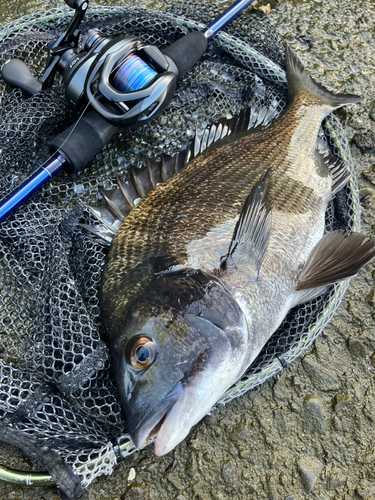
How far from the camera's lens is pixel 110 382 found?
200 centimetres

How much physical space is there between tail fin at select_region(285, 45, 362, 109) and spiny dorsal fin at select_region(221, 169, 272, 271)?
1203 mm

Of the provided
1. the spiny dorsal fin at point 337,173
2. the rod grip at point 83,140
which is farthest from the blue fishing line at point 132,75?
the spiny dorsal fin at point 337,173

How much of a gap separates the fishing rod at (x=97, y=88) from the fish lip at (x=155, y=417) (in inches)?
55.2

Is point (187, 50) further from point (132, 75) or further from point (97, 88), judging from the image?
point (97, 88)

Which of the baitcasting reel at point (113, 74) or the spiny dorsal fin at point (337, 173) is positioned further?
the spiny dorsal fin at point (337, 173)

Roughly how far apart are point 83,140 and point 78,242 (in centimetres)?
63

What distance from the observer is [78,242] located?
7.70 feet

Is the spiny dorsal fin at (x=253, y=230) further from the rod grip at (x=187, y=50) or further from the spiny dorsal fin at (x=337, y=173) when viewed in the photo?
the rod grip at (x=187, y=50)

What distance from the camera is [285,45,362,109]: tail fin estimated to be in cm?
282

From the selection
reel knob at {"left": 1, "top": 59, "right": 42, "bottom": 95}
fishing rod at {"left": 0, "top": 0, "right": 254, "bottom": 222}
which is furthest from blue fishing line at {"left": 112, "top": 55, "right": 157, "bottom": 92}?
reel knob at {"left": 1, "top": 59, "right": 42, "bottom": 95}

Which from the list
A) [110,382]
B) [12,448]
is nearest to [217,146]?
[110,382]

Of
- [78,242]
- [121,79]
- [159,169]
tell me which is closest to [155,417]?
[78,242]

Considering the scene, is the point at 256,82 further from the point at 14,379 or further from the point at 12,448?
the point at 12,448

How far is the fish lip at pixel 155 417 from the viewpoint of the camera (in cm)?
157
